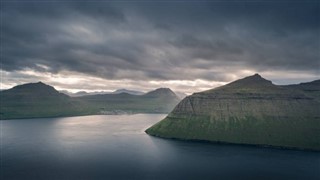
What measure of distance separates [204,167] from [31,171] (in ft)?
338

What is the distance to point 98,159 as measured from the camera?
608 ft

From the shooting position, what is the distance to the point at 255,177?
149000mm

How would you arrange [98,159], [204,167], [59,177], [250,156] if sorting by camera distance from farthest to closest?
1. [250,156]
2. [98,159]
3. [204,167]
4. [59,177]

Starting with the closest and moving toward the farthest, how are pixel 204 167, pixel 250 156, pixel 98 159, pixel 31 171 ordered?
pixel 31 171 → pixel 204 167 → pixel 98 159 → pixel 250 156

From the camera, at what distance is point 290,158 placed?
630 ft

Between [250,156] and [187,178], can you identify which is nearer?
[187,178]

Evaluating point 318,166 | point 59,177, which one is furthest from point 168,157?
point 318,166

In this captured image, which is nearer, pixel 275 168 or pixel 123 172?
pixel 123 172

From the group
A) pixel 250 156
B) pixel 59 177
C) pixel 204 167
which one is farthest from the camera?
pixel 250 156

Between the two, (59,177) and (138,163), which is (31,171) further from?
(138,163)

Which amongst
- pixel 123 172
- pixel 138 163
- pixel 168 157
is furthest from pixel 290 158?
pixel 123 172

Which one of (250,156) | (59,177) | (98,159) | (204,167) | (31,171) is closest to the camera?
(59,177)

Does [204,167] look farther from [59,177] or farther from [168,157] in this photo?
[59,177]

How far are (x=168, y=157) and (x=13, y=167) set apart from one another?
9999 cm
